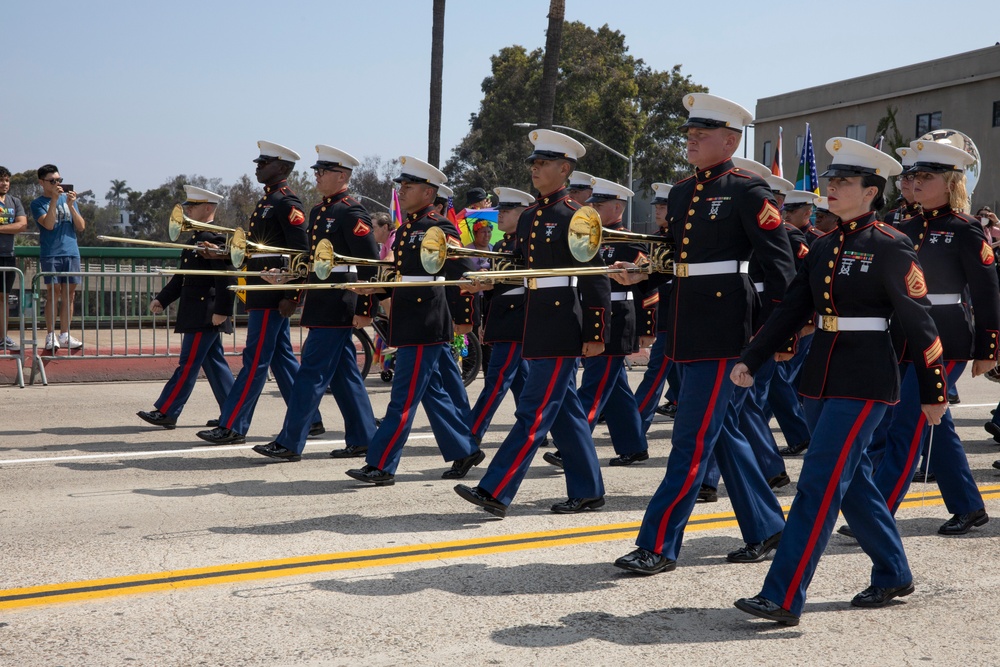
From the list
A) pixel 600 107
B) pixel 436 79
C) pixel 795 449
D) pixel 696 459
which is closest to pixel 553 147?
pixel 696 459

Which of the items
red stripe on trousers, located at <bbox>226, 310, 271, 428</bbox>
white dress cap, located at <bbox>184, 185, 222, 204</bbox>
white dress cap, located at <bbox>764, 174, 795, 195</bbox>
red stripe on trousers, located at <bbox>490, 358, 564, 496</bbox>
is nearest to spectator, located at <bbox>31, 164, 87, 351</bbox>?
white dress cap, located at <bbox>184, 185, 222, 204</bbox>

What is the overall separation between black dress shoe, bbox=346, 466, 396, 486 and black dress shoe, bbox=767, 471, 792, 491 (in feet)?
7.96

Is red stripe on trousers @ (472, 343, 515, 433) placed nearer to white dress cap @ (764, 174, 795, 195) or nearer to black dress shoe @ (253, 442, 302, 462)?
black dress shoe @ (253, 442, 302, 462)

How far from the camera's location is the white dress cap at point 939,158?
604cm

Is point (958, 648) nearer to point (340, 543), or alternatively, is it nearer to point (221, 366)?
point (340, 543)

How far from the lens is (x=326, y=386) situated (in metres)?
7.97

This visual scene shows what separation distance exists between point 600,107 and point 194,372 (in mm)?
46947

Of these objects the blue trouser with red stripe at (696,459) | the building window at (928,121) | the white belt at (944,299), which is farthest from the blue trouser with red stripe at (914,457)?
the building window at (928,121)

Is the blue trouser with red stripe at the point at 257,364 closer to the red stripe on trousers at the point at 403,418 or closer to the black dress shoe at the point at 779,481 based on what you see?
the red stripe on trousers at the point at 403,418

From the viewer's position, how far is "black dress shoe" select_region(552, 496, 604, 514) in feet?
21.6

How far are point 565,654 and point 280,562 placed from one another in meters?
1.78

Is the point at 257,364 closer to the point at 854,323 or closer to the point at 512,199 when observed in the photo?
the point at 512,199

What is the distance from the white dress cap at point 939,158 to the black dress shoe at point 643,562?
2639 millimetres

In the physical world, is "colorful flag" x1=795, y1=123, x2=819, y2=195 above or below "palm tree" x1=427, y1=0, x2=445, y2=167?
below
